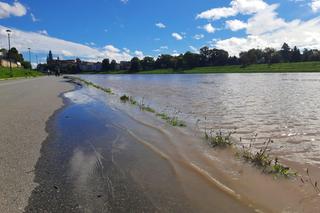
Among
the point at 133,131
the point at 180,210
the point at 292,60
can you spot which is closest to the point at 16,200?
the point at 180,210

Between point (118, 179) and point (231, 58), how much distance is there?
174875 mm

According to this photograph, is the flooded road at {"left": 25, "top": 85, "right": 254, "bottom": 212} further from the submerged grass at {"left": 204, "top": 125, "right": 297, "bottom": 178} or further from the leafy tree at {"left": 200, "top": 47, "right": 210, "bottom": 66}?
the leafy tree at {"left": 200, "top": 47, "right": 210, "bottom": 66}

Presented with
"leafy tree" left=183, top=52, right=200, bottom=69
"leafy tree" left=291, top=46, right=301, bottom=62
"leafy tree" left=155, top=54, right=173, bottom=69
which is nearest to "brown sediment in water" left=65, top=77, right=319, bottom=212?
"leafy tree" left=291, top=46, right=301, bottom=62

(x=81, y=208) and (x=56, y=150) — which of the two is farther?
(x=56, y=150)

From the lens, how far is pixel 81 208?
5059mm

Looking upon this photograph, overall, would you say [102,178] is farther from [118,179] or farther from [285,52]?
[285,52]

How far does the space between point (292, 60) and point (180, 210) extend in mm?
162667

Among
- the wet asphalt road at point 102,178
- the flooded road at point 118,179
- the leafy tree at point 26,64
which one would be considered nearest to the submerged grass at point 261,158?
the flooded road at point 118,179

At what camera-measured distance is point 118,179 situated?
6.45 metres

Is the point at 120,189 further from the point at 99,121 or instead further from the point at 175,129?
the point at 99,121

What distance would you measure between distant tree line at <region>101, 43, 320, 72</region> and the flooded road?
5705 inches

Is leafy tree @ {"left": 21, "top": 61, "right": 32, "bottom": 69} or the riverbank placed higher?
leafy tree @ {"left": 21, "top": 61, "right": 32, "bottom": 69}

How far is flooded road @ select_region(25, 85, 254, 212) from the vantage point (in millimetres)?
5258

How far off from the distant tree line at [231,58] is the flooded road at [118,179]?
475 feet
